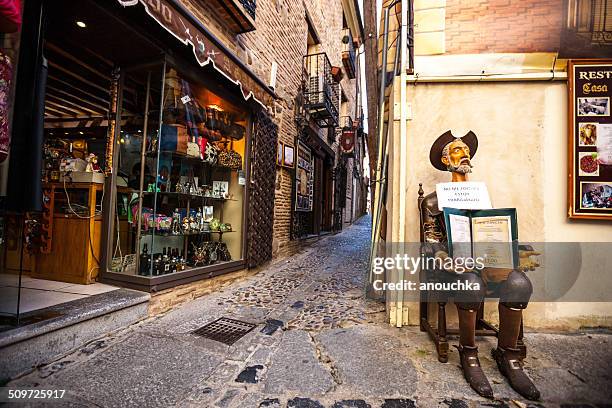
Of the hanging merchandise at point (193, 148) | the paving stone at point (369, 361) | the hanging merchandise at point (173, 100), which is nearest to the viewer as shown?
the paving stone at point (369, 361)

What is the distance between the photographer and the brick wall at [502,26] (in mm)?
3207

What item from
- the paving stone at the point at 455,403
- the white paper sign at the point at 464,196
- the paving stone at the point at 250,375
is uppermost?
the white paper sign at the point at 464,196

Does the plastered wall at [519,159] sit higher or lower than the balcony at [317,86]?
lower

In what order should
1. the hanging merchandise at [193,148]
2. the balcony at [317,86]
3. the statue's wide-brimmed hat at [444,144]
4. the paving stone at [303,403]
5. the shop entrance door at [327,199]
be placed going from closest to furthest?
the paving stone at [303,403] → the statue's wide-brimmed hat at [444,144] → the hanging merchandise at [193,148] → the balcony at [317,86] → the shop entrance door at [327,199]

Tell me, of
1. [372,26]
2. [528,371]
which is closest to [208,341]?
[528,371]

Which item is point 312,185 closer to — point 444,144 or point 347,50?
point 444,144

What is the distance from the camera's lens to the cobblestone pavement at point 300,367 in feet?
6.15

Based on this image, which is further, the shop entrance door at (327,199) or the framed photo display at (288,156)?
the shop entrance door at (327,199)

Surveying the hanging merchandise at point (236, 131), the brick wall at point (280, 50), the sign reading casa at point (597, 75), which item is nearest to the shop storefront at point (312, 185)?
the brick wall at point (280, 50)

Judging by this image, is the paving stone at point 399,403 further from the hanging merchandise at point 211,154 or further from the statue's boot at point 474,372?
the hanging merchandise at point 211,154

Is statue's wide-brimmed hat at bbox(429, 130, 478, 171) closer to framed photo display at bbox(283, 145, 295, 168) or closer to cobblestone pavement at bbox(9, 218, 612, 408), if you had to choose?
cobblestone pavement at bbox(9, 218, 612, 408)

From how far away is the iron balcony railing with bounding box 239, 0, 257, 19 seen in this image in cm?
471

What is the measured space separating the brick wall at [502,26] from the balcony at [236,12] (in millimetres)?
2912

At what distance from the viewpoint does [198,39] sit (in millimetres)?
3252
